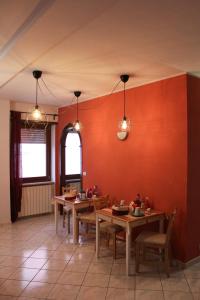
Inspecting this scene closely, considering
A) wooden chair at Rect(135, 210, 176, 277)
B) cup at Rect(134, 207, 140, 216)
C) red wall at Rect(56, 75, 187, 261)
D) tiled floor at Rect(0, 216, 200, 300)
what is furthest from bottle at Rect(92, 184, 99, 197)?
wooden chair at Rect(135, 210, 176, 277)

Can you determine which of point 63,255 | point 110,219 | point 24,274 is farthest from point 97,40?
point 63,255

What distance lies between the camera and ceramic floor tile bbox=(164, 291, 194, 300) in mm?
2662

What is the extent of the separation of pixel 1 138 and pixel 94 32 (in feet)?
12.0

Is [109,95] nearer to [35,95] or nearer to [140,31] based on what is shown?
[35,95]

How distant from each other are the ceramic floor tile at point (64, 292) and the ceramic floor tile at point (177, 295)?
99 centimetres

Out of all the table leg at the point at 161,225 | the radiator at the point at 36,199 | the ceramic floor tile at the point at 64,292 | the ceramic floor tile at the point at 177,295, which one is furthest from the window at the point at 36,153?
the ceramic floor tile at the point at 177,295

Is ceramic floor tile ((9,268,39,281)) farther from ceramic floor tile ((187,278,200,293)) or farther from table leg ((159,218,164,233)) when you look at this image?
ceramic floor tile ((187,278,200,293))

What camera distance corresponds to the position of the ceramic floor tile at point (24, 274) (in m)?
3.06

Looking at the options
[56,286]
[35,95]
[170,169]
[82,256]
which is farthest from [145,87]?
[56,286]

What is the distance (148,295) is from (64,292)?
3.04 ft

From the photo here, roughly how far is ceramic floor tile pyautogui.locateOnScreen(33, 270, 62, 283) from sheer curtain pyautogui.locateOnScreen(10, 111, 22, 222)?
2443 mm

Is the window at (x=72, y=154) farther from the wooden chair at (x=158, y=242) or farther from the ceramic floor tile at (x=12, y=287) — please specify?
the ceramic floor tile at (x=12, y=287)

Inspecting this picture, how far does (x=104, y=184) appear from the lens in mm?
4680

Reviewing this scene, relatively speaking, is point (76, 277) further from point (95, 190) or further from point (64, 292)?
point (95, 190)
